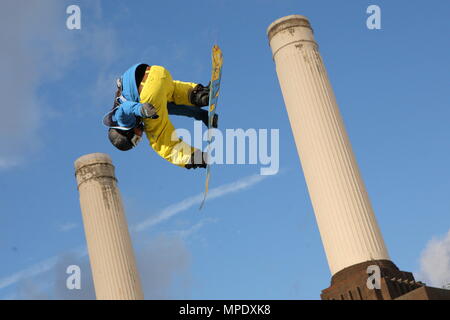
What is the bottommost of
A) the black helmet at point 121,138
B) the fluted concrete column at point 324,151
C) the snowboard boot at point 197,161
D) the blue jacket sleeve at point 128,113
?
the snowboard boot at point 197,161

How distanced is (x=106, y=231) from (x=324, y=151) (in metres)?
10.0

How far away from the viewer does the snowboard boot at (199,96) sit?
10823 millimetres

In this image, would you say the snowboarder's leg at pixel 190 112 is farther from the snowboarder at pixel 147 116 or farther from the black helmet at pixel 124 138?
the black helmet at pixel 124 138

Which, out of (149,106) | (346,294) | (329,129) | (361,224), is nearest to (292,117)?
(329,129)

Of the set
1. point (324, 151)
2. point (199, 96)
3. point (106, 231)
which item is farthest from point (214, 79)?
point (106, 231)

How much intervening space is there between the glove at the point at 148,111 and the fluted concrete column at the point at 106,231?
50.7 ft

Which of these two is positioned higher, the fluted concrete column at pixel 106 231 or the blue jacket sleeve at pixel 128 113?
the fluted concrete column at pixel 106 231

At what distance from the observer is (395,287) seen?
15352 mm

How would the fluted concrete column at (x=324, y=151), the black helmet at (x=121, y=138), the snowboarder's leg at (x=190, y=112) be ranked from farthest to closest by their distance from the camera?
1. the fluted concrete column at (x=324, y=151)
2. the snowboarder's leg at (x=190, y=112)
3. the black helmet at (x=121, y=138)

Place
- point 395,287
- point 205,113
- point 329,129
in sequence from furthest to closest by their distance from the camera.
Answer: point 329,129
point 395,287
point 205,113

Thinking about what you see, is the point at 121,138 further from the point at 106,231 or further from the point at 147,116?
the point at 106,231

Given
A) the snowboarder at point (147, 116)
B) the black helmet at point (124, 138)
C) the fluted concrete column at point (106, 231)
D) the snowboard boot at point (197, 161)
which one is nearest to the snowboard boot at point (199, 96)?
the snowboarder at point (147, 116)
